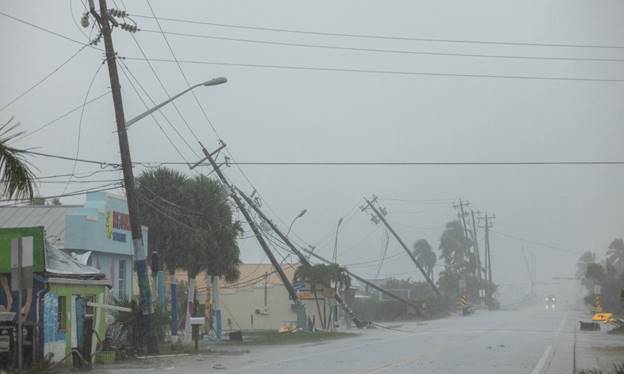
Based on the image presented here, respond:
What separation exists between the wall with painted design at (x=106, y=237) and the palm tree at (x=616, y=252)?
98.0 meters

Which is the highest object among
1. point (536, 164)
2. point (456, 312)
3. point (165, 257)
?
point (536, 164)

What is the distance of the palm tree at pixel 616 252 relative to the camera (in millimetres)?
117925

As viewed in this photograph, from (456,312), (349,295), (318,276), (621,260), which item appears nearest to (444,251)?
(621,260)

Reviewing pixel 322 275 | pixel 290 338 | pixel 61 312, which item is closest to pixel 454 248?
pixel 322 275

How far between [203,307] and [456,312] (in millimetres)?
48880

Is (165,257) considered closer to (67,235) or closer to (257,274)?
(67,235)

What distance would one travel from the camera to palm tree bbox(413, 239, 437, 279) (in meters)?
132

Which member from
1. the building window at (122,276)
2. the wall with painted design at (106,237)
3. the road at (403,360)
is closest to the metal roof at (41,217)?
the wall with painted design at (106,237)

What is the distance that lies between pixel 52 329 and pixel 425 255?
374ft

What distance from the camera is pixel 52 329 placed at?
68.8 feet

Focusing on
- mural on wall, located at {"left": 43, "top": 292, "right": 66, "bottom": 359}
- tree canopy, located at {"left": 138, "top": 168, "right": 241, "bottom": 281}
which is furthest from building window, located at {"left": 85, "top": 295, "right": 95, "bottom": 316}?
tree canopy, located at {"left": 138, "top": 168, "right": 241, "bottom": 281}

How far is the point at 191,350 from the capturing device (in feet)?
93.1

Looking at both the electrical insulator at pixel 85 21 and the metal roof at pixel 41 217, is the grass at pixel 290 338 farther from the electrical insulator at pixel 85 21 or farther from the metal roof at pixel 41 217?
the electrical insulator at pixel 85 21

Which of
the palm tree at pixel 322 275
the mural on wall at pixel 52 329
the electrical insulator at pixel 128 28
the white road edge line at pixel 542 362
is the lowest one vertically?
the white road edge line at pixel 542 362
